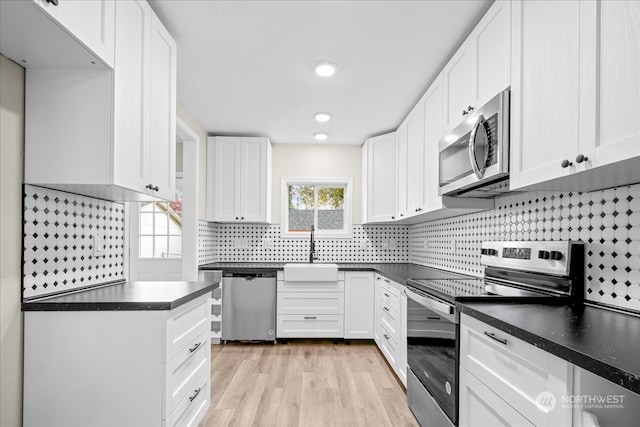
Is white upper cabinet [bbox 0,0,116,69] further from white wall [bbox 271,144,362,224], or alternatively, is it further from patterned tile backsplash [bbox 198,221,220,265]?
white wall [bbox 271,144,362,224]

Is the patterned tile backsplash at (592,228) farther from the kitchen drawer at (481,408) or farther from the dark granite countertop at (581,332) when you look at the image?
the kitchen drawer at (481,408)

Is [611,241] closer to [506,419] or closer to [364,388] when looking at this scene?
[506,419]

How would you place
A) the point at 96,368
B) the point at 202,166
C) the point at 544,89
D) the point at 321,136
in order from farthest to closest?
the point at 321,136 → the point at 202,166 → the point at 96,368 → the point at 544,89

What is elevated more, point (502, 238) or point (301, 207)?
point (301, 207)

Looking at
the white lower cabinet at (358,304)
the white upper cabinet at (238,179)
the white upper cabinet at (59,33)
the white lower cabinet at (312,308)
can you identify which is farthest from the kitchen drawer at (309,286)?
the white upper cabinet at (59,33)

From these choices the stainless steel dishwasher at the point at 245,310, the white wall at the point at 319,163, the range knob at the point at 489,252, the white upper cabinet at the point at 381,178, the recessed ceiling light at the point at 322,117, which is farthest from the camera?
the white wall at the point at 319,163

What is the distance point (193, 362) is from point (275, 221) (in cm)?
275

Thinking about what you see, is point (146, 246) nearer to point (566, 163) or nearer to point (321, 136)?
point (321, 136)

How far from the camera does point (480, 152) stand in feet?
5.93

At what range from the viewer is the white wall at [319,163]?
182 inches

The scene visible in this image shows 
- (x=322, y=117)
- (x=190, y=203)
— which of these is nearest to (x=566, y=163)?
(x=322, y=117)

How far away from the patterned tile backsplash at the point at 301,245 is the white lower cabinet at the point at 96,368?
9.62 feet

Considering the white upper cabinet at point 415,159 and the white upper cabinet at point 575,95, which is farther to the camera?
the white upper cabinet at point 415,159

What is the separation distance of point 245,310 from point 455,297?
8.77 feet
